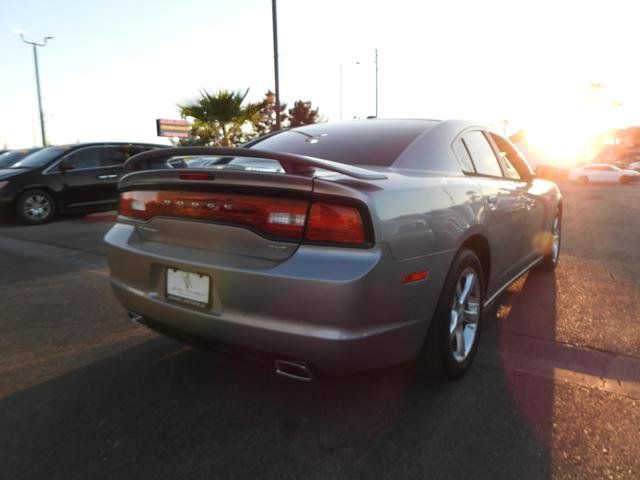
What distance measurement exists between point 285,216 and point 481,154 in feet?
5.90

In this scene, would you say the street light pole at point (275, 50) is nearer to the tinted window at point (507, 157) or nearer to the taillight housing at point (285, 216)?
the tinted window at point (507, 157)

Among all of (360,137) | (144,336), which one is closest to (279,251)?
(360,137)

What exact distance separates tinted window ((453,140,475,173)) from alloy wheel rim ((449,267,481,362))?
64 cm

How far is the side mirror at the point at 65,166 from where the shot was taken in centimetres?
941

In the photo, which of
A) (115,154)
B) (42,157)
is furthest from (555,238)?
(42,157)

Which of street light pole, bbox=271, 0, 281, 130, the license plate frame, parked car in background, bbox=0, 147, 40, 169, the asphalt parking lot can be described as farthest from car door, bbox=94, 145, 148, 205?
the license plate frame

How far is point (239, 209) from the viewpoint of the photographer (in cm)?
212

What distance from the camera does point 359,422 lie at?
230 centimetres

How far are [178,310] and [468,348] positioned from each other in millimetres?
1575

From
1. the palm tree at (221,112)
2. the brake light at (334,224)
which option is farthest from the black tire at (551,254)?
the palm tree at (221,112)

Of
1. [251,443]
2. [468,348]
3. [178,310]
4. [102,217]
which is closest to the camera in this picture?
[251,443]

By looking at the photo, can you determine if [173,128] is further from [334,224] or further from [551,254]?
[334,224]

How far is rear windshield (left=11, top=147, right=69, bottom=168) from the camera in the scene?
30.9ft

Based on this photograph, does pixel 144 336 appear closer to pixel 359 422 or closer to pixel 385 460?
pixel 359 422
